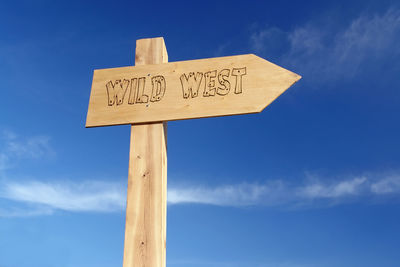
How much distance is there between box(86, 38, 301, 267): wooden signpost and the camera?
2.36 m

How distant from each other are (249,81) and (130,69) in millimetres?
922

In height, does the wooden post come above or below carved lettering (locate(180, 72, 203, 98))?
below

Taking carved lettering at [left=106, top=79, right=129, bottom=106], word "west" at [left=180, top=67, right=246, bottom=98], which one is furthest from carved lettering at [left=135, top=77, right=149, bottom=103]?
word "west" at [left=180, top=67, right=246, bottom=98]

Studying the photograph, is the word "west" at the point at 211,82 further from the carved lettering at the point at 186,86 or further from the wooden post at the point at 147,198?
the wooden post at the point at 147,198

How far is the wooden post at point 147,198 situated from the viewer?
90.1 inches

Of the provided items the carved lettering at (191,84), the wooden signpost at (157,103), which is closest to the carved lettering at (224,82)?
the wooden signpost at (157,103)

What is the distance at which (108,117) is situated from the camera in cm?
265

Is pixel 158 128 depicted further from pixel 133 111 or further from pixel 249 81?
pixel 249 81

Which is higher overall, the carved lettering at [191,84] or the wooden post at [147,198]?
the carved lettering at [191,84]

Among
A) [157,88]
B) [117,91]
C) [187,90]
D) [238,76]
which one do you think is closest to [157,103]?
[157,88]

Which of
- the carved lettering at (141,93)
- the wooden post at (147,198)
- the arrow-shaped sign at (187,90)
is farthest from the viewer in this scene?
the carved lettering at (141,93)

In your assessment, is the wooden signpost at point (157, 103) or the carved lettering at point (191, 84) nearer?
the wooden signpost at point (157, 103)

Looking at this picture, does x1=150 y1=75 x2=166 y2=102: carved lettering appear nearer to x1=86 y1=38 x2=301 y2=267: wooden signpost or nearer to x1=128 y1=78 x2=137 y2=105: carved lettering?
x1=86 y1=38 x2=301 y2=267: wooden signpost

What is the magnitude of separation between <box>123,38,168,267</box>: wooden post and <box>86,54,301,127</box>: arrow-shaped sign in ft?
0.45
